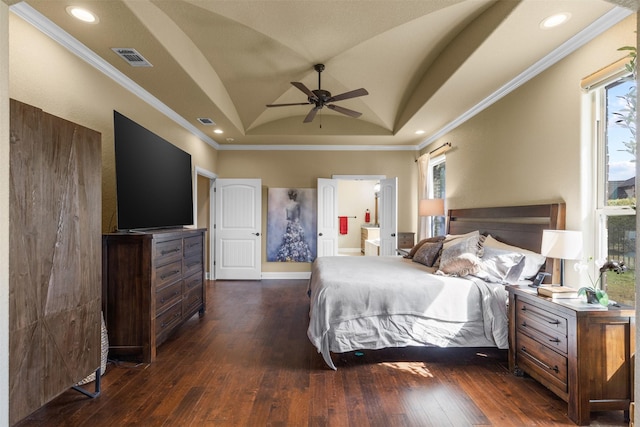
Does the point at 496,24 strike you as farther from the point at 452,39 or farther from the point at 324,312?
the point at 324,312

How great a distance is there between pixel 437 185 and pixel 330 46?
11.0 ft

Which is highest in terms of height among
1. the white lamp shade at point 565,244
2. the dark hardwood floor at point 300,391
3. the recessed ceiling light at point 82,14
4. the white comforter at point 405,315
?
the recessed ceiling light at point 82,14

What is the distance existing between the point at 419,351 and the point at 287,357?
3.99 feet

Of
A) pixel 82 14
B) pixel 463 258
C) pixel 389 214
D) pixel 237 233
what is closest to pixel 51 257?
pixel 82 14

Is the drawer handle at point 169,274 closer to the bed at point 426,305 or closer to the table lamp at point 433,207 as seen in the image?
the bed at point 426,305

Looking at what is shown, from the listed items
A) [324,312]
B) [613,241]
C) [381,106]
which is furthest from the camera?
[381,106]

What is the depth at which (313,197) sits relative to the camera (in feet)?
20.9

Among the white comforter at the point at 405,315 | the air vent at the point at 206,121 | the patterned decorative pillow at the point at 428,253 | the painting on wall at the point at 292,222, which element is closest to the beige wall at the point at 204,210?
the painting on wall at the point at 292,222

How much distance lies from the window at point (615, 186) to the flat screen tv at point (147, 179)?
3.73 m

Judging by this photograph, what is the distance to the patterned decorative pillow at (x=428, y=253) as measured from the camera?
3.67 metres

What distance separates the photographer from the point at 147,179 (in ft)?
10.2

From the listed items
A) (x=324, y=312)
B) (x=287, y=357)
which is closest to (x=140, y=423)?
(x=287, y=357)

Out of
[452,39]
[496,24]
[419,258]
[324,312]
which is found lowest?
[324,312]

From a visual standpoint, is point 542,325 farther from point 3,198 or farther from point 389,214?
point 389,214
